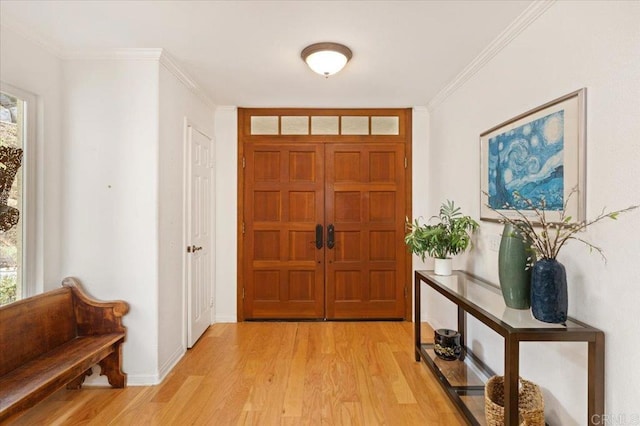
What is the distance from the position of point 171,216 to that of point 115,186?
0.46 metres

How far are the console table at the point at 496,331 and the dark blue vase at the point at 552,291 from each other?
0.04m

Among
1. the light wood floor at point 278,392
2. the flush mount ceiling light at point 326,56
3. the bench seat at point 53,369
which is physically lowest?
the light wood floor at point 278,392

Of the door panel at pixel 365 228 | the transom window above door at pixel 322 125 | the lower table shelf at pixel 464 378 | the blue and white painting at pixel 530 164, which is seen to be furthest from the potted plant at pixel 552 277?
the transom window above door at pixel 322 125

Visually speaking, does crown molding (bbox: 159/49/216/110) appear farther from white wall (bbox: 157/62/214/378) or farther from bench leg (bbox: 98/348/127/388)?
bench leg (bbox: 98/348/127/388)

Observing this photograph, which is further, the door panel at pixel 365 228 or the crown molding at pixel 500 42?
the door panel at pixel 365 228

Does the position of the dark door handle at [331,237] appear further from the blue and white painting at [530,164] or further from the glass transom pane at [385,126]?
the blue and white painting at [530,164]

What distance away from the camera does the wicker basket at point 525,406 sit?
5.45 feet

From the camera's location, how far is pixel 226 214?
12.5 ft

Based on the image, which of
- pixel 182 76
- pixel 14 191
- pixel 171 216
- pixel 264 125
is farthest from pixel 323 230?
pixel 14 191

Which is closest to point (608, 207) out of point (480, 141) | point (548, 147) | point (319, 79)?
point (548, 147)

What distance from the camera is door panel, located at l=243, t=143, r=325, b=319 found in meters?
3.80

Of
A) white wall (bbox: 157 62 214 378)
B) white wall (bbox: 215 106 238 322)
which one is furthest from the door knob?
white wall (bbox: 157 62 214 378)

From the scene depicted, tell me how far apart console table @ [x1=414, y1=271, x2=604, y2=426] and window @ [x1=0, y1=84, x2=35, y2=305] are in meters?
2.82

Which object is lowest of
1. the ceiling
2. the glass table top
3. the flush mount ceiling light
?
A: the glass table top
